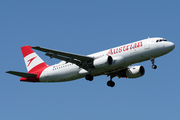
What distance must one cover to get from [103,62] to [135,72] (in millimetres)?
7222

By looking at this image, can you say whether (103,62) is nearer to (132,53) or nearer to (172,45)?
(132,53)

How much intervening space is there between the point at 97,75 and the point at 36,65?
10741mm

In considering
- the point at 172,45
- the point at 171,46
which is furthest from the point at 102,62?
the point at 172,45

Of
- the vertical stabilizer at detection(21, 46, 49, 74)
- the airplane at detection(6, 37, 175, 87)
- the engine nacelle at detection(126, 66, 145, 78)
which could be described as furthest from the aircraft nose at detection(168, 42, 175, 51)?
the vertical stabilizer at detection(21, 46, 49, 74)

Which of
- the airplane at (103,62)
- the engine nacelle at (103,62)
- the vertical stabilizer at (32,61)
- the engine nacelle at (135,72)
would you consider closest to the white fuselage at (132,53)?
the airplane at (103,62)

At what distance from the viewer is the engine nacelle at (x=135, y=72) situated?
4784 cm

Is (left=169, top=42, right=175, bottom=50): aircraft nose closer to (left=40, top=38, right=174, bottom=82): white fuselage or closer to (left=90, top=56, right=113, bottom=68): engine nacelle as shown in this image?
(left=40, top=38, right=174, bottom=82): white fuselage

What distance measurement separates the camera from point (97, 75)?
152ft

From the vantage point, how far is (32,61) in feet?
173

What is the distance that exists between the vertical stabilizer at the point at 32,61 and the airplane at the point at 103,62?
29 centimetres

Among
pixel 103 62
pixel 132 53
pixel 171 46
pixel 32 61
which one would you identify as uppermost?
pixel 32 61

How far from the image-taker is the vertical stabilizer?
5106cm

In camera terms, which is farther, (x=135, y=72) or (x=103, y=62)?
(x=135, y=72)

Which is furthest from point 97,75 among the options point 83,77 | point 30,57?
point 30,57
